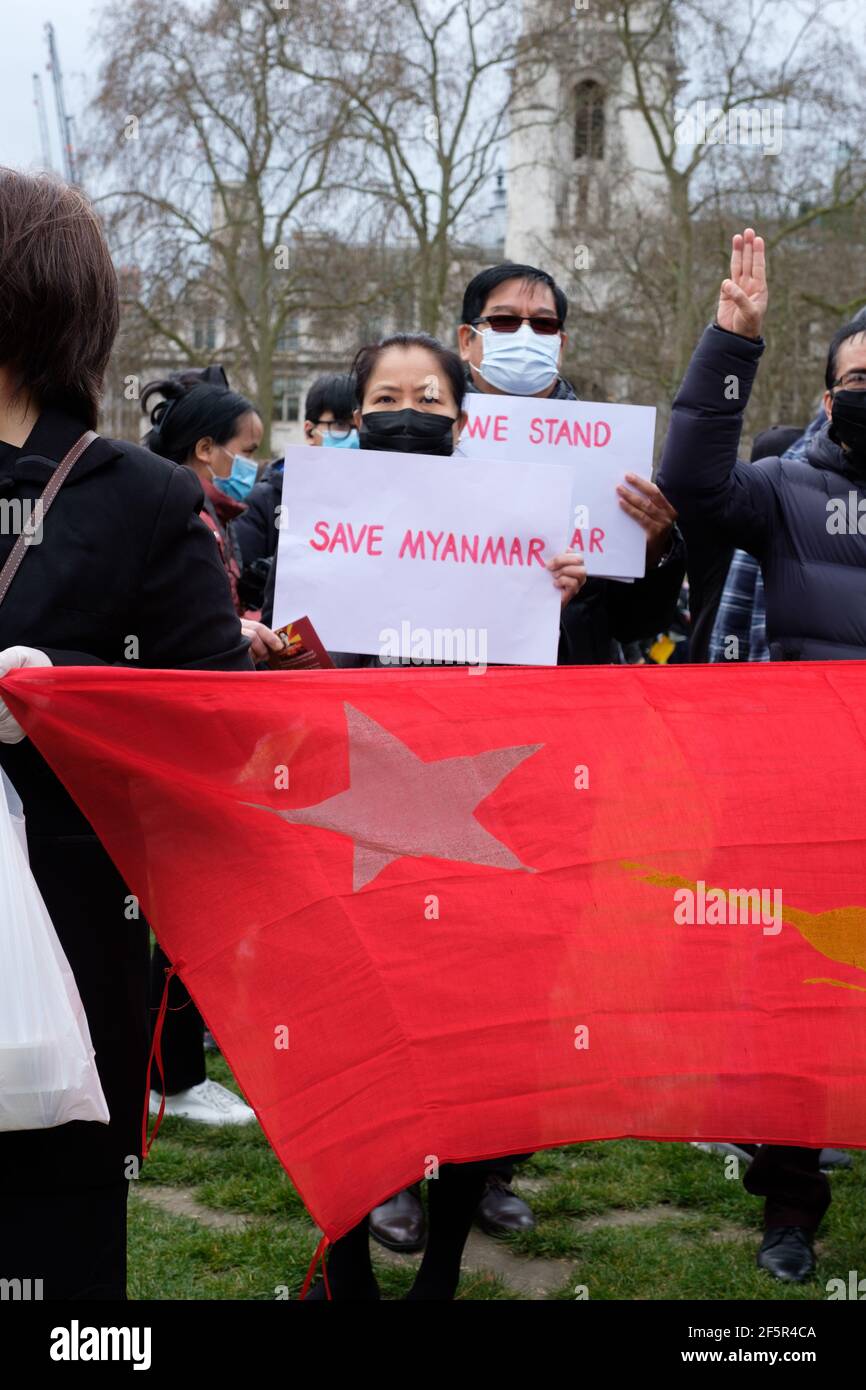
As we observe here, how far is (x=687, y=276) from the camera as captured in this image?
2914cm

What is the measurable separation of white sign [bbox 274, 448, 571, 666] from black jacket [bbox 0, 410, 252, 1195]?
1050 millimetres

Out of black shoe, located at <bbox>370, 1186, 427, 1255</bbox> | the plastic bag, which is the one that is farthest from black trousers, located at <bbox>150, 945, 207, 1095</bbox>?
the plastic bag

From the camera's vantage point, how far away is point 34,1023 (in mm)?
2100

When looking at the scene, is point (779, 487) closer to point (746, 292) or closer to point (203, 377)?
point (746, 292)

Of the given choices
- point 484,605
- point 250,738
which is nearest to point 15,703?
point 250,738

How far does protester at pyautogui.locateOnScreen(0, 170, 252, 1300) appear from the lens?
2.28 metres

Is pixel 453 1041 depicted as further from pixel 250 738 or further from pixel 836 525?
pixel 836 525

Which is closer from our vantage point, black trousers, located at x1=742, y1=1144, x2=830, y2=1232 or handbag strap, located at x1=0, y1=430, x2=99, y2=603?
handbag strap, located at x1=0, y1=430, x2=99, y2=603

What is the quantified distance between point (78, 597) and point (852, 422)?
7.07ft

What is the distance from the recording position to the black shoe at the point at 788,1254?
3.92 m

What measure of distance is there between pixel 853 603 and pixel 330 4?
30001 millimetres

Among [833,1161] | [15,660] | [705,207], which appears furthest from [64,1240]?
[705,207]

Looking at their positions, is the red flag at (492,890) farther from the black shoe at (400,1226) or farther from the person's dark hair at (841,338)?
the black shoe at (400,1226)

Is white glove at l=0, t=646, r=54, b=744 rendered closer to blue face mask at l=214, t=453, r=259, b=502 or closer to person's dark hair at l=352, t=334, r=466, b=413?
person's dark hair at l=352, t=334, r=466, b=413
